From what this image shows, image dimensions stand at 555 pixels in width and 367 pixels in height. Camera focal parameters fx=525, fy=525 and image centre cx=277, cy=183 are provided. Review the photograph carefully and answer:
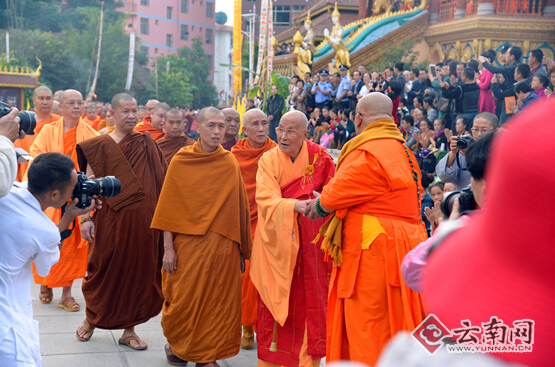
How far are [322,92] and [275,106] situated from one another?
49.1 inches

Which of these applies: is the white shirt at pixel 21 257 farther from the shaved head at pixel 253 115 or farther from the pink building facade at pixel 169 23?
the pink building facade at pixel 169 23

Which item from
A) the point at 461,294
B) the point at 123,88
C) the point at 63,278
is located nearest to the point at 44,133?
the point at 63,278

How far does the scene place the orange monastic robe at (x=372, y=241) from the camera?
117 inches

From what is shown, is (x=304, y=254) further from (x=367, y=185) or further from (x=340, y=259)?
(x=367, y=185)

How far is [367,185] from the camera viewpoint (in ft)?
9.99

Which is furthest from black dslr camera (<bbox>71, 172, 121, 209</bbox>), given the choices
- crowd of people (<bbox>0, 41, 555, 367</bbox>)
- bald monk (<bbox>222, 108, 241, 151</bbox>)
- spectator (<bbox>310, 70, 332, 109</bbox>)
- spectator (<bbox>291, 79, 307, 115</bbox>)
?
spectator (<bbox>291, 79, 307, 115</bbox>)

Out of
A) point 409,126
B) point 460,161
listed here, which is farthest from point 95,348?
point 409,126

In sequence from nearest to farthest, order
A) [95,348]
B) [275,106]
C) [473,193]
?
1. [473,193]
2. [95,348]
3. [275,106]

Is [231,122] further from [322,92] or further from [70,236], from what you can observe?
[322,92]

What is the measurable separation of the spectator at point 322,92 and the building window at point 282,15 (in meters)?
34.5

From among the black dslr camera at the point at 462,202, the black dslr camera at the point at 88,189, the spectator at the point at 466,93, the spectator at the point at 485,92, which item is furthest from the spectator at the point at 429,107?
the black dslr camera at the point at 462,202

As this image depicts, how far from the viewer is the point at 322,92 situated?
505 inches

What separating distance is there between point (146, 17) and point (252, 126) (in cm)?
5413

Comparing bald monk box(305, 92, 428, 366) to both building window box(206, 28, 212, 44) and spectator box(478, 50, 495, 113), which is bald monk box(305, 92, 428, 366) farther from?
building window box(206, 28, 212, 44)
